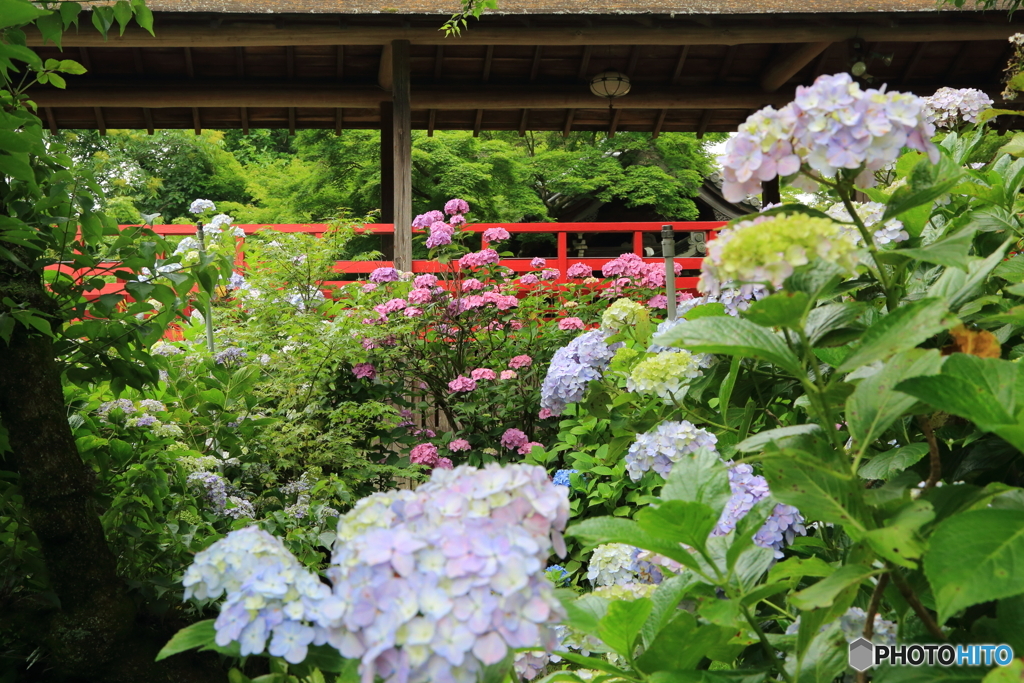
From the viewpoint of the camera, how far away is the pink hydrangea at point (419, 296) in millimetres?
4171

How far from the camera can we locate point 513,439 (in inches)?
155

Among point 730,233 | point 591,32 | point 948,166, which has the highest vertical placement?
point 591,32

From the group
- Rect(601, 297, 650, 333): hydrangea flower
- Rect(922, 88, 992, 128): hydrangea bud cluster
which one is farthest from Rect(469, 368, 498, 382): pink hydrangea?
Rect(922, 88, 992, 128): hydrangea bud cluster

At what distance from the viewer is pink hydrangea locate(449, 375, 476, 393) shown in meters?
4.02

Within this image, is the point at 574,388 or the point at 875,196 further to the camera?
the point at 574,388

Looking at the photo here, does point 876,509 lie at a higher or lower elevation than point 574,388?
lower

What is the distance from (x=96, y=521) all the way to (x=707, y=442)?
131 cm

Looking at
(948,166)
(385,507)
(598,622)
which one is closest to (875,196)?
(948,166)

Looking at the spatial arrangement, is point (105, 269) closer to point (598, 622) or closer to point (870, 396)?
point (598, 622)

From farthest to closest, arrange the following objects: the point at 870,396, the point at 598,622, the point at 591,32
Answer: the point at 591,32 → the point at 598,622 → the point at 870,396

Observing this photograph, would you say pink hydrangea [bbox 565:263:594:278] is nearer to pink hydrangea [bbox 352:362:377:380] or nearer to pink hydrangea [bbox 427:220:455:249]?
pink hydrangea [bbox 427:220:455:249]

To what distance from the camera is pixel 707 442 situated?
1800mm

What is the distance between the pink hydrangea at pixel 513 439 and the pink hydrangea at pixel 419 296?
2.54 feet

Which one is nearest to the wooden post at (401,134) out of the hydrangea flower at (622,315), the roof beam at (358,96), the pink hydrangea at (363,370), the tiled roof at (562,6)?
the tiled roof at (562,6)
